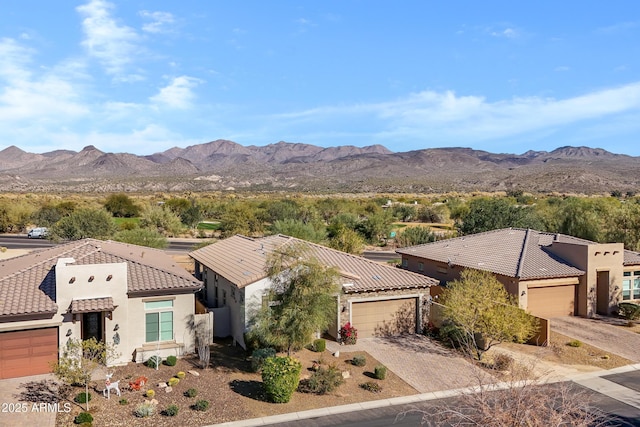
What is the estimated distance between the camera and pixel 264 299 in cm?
2155

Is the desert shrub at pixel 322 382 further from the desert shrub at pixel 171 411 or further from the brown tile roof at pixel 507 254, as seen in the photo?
the brown tile roof at pixel 507 254

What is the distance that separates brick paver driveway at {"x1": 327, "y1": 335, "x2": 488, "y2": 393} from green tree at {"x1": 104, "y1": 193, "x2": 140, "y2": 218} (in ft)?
240

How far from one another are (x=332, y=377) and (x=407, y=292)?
27.1 ft

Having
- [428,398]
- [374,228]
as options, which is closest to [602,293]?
[428,398]

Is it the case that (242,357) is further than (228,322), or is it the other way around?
(228,322)

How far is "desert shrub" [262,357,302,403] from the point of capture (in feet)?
57.5

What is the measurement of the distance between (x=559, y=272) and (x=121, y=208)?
3058 inches

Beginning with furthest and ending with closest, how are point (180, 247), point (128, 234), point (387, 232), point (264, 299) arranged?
point (387, 232)
point (180, 247)
point (128, 234)
point (264, 299)

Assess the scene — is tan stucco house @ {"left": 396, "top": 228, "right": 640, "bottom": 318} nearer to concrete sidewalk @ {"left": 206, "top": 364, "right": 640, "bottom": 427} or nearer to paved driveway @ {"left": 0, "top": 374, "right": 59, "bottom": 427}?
concrete sidewalk @ {"left": 206, "top": 364, "right": 640, "bottom": 427}

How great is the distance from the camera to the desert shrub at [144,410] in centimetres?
1630

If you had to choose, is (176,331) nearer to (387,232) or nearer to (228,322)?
(228,322)

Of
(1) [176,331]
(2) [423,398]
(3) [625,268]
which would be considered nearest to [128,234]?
(1) [176,331]

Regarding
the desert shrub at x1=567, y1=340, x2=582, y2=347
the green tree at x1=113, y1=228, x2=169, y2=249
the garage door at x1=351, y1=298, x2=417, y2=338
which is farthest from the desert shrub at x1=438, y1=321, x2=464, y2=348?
the green tree at x1=113, y1=228, x2=169, y2=249

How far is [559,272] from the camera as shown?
96.3 feet
